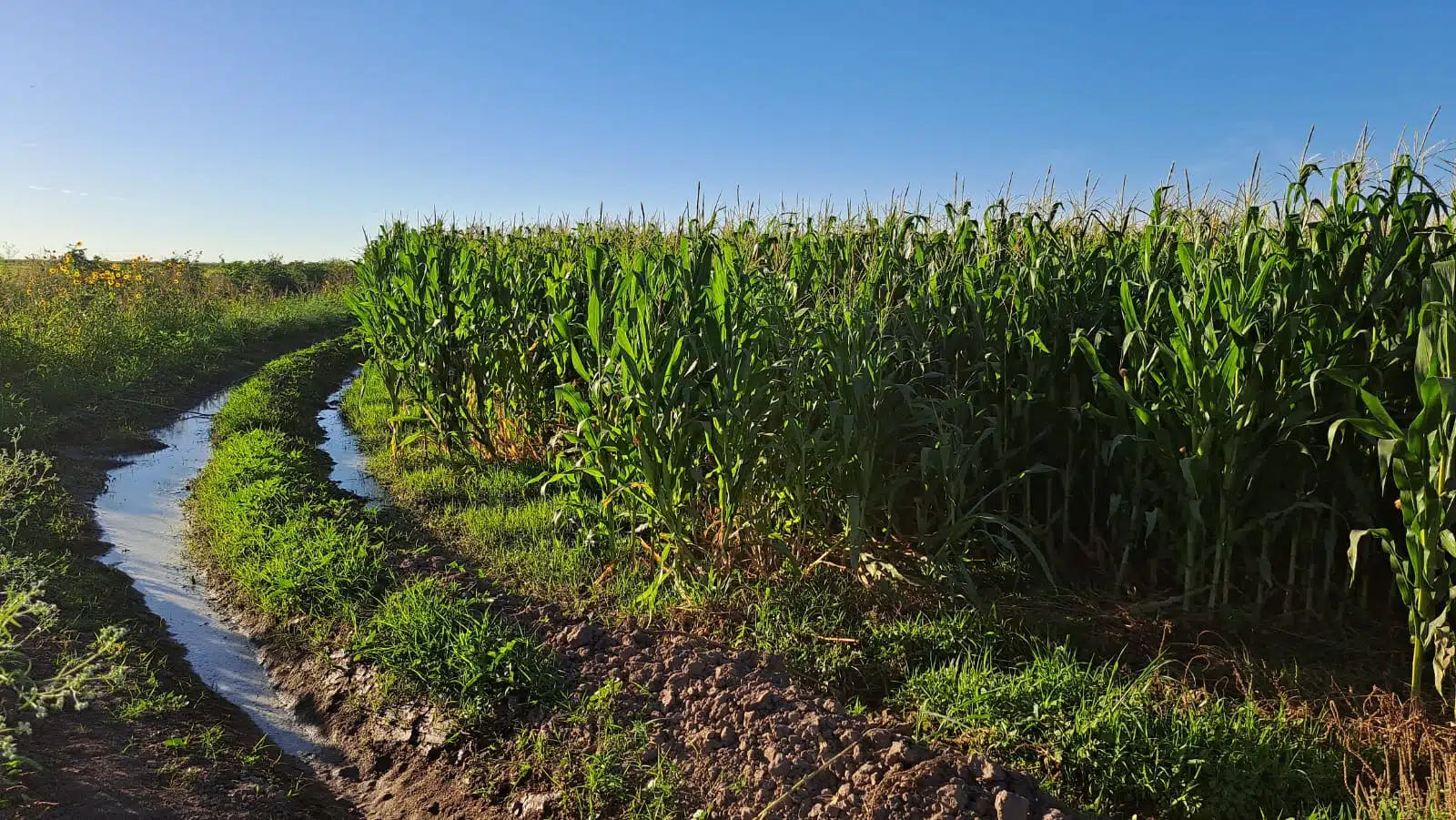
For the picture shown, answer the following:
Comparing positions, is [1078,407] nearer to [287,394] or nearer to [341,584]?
[341,584]

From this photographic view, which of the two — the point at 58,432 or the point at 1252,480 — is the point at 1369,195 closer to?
the point at 1252,480

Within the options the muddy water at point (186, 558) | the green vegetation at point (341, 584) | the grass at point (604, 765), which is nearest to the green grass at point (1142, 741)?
the grass at point (604, 765)

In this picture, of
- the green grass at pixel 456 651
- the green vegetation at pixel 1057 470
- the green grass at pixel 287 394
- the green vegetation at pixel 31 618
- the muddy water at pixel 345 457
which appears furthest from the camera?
the green grass at pixel 287 394

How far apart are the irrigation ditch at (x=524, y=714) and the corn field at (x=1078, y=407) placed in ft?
2.95

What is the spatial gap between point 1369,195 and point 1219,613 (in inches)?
82.9

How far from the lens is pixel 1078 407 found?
4.97 meters

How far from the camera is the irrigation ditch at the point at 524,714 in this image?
3.04m

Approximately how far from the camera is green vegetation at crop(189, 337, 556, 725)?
154 inches

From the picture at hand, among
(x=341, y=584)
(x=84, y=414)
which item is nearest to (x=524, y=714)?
(x=341, y=584)

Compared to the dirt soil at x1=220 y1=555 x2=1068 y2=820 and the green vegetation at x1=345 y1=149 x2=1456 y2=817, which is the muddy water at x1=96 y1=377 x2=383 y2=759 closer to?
the dirt soil at x1=220 y1=555 x2=1068 y2=820

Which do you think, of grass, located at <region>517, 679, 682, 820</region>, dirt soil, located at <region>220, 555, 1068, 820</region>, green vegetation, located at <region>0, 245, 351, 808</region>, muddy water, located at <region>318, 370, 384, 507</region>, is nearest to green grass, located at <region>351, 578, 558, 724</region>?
dirt soil, located at <region>220, 555, 1068, 820</region>

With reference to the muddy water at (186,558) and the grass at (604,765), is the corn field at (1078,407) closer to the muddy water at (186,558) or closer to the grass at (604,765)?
the grass at (604,765)

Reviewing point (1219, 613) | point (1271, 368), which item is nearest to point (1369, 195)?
point (1271, 368)

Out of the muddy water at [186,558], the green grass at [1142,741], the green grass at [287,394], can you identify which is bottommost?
the muddy water at [186,558]
